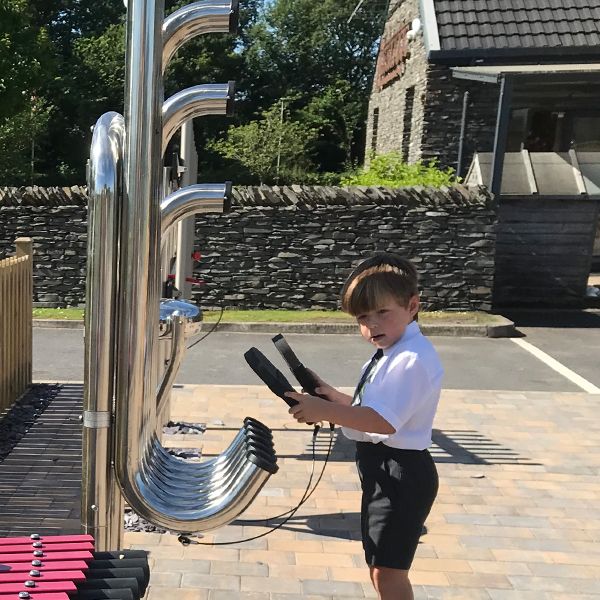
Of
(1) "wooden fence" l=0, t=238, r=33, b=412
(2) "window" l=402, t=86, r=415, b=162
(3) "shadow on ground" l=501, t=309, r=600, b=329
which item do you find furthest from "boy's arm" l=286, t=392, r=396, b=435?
(2) "window" l=402, t=86, r=415, b=162

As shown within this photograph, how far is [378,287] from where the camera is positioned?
2.05 meters

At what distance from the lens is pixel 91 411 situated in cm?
133

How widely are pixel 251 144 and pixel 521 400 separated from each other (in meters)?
20.9

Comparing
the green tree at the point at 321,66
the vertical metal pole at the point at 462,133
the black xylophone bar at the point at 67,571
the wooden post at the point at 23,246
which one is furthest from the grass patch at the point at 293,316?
the green tree at the point at 321,66


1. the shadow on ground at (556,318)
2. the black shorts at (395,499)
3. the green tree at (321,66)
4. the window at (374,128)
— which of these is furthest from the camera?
the green tree at (321,66)

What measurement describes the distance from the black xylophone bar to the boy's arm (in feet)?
1.67

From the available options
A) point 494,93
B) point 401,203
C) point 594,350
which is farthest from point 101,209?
point 494,93

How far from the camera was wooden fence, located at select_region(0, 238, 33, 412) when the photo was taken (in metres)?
5.53

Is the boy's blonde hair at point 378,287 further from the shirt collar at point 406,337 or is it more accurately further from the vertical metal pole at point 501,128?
the vertical metal pole at point 501,128

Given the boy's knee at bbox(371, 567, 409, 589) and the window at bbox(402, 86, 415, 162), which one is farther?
the window at bbox(402, 86, 415, 162)

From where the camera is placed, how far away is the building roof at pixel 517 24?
10.5 metres

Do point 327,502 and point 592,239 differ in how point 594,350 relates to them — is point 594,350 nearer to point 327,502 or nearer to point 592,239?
point 592,239

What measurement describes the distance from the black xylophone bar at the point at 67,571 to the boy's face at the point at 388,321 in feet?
3.07

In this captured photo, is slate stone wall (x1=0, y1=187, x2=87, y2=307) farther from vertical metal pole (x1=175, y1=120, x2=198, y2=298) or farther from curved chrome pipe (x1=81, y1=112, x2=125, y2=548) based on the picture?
curved chrome pipe (x1=81, y1=112, x2=125, y2=548)
